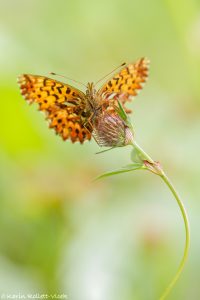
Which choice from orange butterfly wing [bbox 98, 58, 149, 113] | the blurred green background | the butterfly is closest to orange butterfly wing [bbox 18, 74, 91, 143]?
the butterfly

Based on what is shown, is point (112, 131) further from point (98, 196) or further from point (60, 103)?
point (98, 196)

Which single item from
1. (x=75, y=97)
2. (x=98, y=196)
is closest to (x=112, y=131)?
(x=75, y=97)

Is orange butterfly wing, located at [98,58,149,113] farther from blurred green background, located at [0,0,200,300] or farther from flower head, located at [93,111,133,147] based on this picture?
blurred green background, located at [0,0,200,300]

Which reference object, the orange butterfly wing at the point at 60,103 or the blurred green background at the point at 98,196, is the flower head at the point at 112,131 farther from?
the blurred green background at the point at 98,196

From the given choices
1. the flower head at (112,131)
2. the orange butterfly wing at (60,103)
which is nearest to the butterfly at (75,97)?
the orange butterfly wing at (60,103)

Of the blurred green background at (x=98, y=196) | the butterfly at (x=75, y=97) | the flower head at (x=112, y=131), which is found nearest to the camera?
the flower head at (x=112, y=131)

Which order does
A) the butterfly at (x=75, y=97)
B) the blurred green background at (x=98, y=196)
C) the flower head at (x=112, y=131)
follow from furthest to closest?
the blurred green background at (x=98, y=196) → the butterfly at (x=75, y=97) → the flower head at (x=112, y=131)
